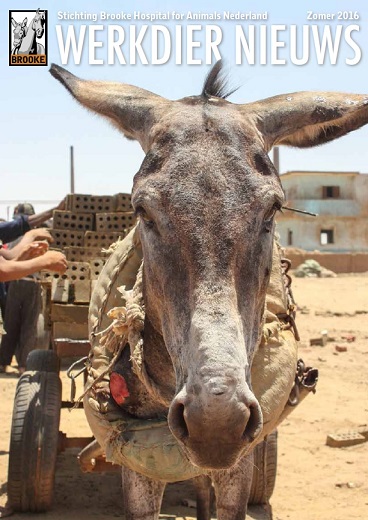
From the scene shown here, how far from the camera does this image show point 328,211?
50406 mm

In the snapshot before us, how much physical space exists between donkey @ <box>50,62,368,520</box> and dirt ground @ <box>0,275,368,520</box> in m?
1.98

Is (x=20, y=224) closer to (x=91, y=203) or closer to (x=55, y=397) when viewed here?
(x=91, y=203)

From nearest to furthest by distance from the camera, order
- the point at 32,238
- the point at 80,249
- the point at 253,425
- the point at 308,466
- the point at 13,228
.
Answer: the point at 253,425 < the point at 32,238 < the point at 80,249 < the point at 308,466 < the point at 13,228

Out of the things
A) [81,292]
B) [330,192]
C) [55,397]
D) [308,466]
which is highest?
[330,192]

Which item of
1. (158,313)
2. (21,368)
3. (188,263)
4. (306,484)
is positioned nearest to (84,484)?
(306,484)

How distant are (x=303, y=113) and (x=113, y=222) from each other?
292 centimetres

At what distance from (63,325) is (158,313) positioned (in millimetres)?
2569

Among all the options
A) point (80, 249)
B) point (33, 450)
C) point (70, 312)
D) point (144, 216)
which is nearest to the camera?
point (144, 216)

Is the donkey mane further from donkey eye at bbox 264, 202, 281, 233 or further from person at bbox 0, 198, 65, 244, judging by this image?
person at bbox 0, 198, 65, 244

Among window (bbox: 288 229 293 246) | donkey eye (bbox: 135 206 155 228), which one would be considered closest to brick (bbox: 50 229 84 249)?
donkey eye (bbox: 135 206 155 228)

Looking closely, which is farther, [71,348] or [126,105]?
[71,348]

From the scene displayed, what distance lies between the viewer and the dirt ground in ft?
17.4

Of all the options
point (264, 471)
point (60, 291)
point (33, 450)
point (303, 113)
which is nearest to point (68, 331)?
point (60, 291)

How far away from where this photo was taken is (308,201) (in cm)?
5000
